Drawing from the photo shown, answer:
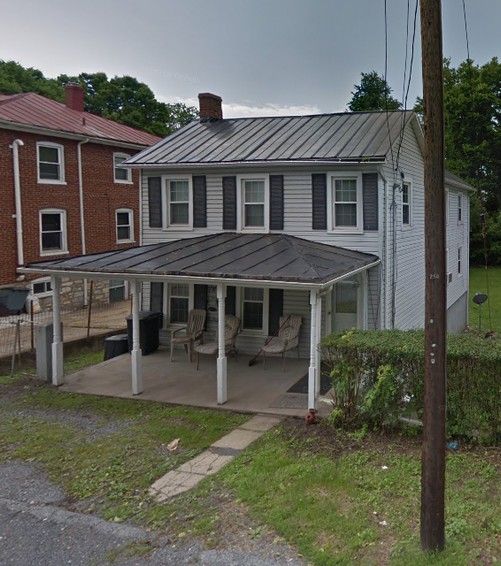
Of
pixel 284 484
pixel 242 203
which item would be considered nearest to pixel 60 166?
pixel 242 203

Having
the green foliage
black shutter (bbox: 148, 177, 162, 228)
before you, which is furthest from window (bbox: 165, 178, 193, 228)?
the green foliage

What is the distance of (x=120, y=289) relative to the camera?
24.2 meters

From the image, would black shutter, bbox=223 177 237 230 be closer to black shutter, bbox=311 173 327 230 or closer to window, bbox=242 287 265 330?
window, bbox=242 287 265 330

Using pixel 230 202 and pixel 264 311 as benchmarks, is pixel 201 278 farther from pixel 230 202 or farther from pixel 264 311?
pixel 230 202

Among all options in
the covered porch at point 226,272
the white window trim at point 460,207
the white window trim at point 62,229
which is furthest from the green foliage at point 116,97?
the covered porch at point 226,272

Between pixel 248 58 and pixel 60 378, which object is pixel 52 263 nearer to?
pixel 60 378

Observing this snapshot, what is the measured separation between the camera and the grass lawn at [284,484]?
5.18 metres

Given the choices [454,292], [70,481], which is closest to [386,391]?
[70,481]

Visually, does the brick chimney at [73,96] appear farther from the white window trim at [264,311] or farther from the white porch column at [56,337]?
the white porch column at [56,337]

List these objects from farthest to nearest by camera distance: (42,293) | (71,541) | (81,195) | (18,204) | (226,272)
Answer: (81,195) < (42,293) < (18,204) < (226,272) < (71,541)

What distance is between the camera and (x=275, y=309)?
44.5ft

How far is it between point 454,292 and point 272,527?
62.1ft

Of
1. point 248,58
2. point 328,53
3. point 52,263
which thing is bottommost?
point 52,263

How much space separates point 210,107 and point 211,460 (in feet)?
41.1
